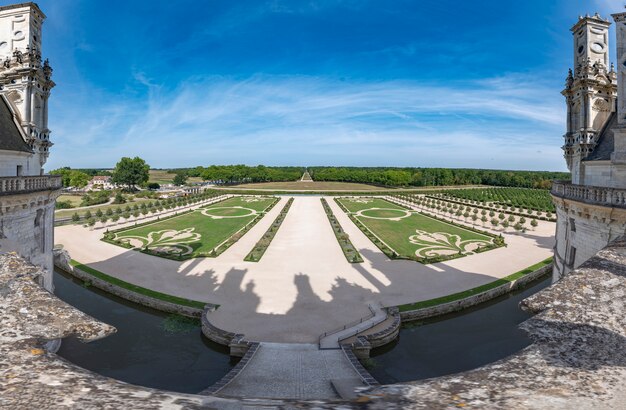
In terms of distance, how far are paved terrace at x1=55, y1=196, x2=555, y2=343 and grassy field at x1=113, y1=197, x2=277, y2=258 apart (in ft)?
6.87

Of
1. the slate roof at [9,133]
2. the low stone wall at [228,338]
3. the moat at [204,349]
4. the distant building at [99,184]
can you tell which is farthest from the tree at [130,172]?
the low stone wall at [228,338]

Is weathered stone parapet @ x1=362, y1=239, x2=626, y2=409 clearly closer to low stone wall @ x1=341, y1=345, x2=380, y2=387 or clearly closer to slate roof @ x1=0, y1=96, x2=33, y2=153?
low stone wall @ x1=341, y1=345, x2=380, y2=387

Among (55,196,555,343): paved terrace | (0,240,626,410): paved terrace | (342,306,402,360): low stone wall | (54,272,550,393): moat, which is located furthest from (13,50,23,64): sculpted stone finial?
(342,306,402,360): low stone wall

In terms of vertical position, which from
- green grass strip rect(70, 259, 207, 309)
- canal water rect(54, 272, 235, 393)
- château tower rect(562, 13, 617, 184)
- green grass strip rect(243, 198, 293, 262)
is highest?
château tower rect(562, 13, 617, 184)

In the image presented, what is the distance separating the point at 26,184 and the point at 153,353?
891 cm

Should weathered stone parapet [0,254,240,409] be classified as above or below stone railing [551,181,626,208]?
below

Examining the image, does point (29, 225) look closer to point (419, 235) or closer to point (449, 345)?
point (449, 345)

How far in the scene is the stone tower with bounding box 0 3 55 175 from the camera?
57.8 ft

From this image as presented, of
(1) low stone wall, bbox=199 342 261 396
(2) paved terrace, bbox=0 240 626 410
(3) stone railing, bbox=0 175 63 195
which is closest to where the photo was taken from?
(2) paved terrace, bbox=0 240 626 410

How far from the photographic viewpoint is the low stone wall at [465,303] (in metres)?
20.3

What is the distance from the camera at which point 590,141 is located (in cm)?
1762

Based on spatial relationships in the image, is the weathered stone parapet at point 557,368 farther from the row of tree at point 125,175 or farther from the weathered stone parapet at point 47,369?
the row of tree at point 125,175

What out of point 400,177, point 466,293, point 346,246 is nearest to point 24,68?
point 346,246

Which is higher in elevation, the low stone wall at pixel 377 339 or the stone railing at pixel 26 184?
the stone railing at pixel 26 184
